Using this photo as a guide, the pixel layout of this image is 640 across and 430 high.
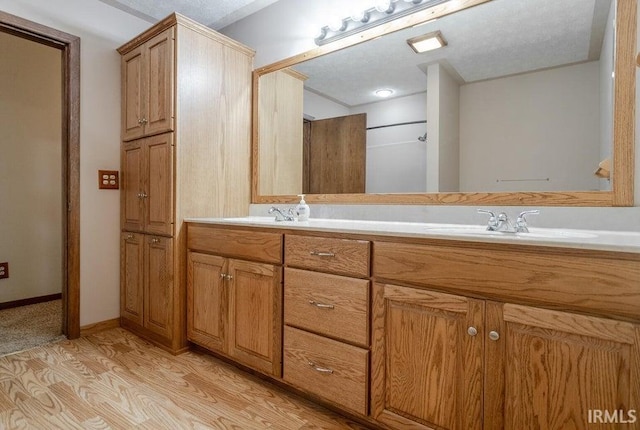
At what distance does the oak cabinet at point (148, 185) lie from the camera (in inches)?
81.5

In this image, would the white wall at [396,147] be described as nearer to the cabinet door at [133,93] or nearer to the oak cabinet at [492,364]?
the oak cabinet at [492,364]

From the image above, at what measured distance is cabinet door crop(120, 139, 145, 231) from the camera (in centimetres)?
229

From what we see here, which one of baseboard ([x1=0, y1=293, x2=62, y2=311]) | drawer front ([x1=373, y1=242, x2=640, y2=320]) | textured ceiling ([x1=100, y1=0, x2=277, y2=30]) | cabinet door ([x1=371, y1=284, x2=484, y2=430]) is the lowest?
baseboard ([x1=0, y1=293, x2=62, y2=311])

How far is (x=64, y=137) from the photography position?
2285mm

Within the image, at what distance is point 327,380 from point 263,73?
6.62ft

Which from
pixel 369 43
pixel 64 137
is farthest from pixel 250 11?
pixel 64 137

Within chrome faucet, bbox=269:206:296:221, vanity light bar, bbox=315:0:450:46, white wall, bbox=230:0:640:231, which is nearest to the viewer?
white wall, bbox=230:0:640:231

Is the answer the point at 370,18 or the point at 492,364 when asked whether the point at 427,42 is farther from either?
the point at 492,364

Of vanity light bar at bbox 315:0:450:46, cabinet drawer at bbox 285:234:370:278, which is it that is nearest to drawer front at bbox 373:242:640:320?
cabinet drawer at bbox 285:234:370:278

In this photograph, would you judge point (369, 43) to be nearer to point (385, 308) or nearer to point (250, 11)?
point (250, 11)

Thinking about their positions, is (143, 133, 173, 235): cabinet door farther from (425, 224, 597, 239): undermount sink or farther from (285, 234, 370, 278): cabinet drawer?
(425, 224, 597, 239): undermount sink

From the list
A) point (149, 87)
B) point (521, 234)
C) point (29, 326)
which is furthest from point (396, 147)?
point (29, 326)

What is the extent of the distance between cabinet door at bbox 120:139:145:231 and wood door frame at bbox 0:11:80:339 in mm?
273

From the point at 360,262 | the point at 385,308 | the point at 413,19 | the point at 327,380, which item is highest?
the point at 413,19
